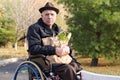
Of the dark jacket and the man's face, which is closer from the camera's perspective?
the dark jacket

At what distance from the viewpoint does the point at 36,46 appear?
5562mm

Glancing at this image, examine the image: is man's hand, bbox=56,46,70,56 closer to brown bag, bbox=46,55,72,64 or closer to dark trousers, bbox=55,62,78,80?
brown bag, bbox=46,55,72,64

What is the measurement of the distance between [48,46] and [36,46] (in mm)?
174

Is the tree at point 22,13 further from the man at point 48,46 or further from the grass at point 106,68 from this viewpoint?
the man at point 48,46

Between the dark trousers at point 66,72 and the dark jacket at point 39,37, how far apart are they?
26cm

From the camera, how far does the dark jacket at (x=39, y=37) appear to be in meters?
5.55

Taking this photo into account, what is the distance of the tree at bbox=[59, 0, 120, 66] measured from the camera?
1220 centimetres

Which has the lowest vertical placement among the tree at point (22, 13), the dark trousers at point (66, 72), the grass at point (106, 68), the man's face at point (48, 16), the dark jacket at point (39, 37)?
the grass at point (106, 68)

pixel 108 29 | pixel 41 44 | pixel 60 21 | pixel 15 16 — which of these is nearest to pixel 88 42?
pixel 108 29

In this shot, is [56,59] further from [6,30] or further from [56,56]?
[6,30]

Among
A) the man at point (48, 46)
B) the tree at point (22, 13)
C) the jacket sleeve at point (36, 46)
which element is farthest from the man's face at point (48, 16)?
the tree at point (22, 13)

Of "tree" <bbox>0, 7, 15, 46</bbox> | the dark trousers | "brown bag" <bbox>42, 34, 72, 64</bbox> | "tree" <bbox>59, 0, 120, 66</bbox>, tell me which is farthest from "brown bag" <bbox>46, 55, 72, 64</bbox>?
"tree" <bbox>0, 7, 15, 46</bbox>

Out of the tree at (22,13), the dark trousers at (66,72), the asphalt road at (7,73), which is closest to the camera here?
the dark trousers at (66,72)

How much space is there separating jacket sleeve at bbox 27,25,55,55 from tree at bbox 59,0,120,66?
21.4 ft
